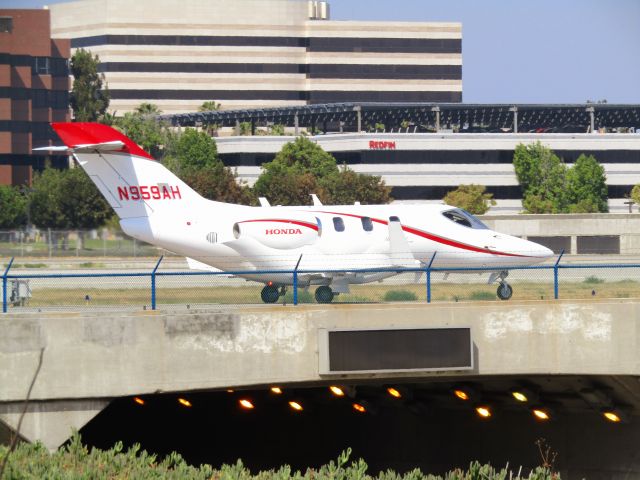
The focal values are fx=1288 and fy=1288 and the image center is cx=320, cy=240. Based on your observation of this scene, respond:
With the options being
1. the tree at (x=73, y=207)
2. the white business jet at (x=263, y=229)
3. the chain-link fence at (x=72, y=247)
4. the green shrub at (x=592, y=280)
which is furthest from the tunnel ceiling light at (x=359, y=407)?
the tree at (x=73, y=207)

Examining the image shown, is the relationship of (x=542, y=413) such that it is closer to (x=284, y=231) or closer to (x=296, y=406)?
(x=296, y=406)

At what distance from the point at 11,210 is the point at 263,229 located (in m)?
76.3

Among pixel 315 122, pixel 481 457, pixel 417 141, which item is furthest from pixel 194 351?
pixel 315 122

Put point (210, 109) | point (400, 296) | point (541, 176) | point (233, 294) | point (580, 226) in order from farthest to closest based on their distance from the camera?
1. point (210, 109)
2. point (541, 176)
3. point (580, 226)
4. point (233, 294)
5. point (400, 296)

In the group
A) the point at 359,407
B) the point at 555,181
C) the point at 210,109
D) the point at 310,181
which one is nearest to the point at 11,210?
the point at 310,181

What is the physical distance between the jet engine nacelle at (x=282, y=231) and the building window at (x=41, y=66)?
112 metres

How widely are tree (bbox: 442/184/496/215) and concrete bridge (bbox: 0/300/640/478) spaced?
8230 centimetres

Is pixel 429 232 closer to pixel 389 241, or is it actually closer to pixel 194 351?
pixel 389 241

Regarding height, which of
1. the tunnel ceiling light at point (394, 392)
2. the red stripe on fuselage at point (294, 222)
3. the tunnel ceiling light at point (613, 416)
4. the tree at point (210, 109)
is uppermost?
the tree at point (210, 109)

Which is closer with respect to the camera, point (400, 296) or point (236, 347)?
point (236, 347)

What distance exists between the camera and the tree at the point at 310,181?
107250mm

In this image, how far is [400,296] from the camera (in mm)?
30750

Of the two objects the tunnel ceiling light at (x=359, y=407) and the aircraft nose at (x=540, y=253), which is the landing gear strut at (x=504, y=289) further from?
the tunnel ceiling light at (x=359, y=407)

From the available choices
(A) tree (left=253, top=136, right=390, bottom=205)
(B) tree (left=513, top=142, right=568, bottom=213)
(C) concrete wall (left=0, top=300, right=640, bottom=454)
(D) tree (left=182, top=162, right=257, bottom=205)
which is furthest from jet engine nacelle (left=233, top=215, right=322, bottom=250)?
(B) tree (left=513, top=142, right=568, bottom=213)
